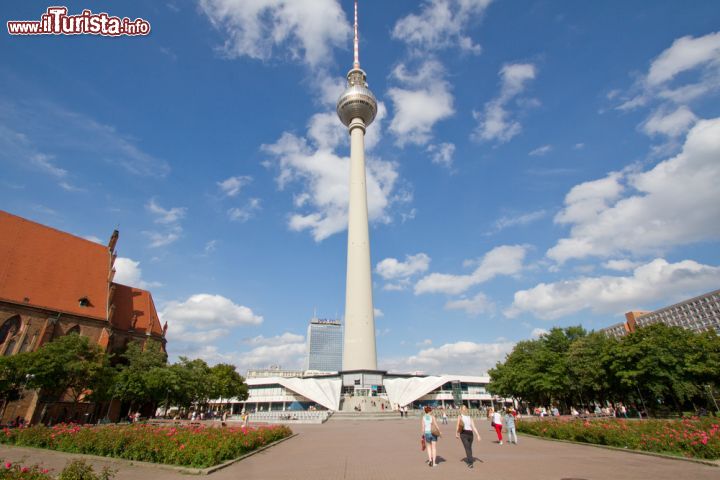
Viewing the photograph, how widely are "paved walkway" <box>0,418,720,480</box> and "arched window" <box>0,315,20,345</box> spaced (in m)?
27.6

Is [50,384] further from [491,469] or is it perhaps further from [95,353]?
[491,469]

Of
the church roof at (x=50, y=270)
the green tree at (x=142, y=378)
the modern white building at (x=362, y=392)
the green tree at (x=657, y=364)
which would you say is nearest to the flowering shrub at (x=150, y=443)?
the green tree at (x=142, y=378)

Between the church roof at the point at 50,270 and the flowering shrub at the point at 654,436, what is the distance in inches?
1900

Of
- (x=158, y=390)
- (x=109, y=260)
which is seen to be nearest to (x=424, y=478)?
(x=158, y=390)

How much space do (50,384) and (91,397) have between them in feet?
17.0

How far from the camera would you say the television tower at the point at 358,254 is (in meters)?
59.2

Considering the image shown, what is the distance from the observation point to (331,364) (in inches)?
7126

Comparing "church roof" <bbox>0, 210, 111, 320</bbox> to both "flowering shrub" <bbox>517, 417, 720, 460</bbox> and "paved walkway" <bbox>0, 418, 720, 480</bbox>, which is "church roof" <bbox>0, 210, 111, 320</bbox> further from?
"flowering shrub" <bbox>517, 417, 720, 460</bbox>

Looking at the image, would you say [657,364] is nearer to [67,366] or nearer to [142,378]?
[142,378]

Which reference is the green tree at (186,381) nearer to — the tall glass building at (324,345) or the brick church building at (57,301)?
the brick church building at (57,301)

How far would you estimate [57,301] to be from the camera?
41.6 m

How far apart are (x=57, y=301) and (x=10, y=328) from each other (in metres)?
4.93

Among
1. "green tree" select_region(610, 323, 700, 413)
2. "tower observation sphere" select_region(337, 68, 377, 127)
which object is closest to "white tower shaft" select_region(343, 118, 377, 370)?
"tower observation sphere" select_region(337, 68, 377, 127)

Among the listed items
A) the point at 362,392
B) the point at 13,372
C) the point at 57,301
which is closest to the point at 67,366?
the point at 13,372
